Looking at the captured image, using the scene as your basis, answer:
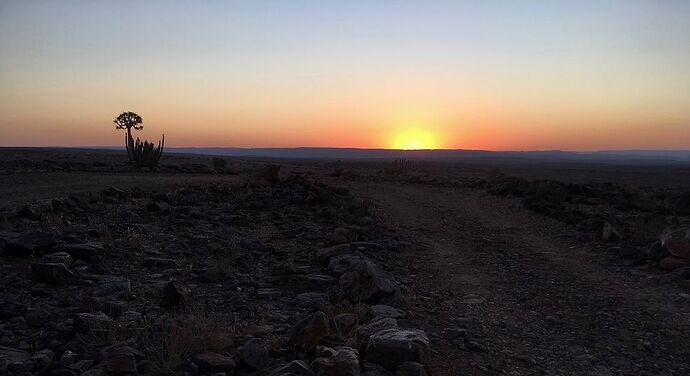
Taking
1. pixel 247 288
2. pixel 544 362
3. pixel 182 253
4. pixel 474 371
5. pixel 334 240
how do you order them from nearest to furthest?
pixel 474 371 < pixel 544 362 < pixel 247 288 < pixel 182 253 < pixel 334 240

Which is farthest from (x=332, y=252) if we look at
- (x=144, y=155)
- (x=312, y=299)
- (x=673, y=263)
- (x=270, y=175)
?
(x=144, y=155)

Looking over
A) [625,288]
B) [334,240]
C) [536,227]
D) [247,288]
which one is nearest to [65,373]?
[247,288]

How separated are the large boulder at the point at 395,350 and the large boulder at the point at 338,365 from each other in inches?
13.8

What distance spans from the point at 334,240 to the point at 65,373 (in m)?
7.01

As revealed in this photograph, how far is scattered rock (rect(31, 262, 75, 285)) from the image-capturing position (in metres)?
7.56

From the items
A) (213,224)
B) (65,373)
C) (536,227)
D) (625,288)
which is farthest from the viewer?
(536,227)

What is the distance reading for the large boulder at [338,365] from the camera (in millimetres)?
4660

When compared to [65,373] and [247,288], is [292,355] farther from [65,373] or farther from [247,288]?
[247,288]

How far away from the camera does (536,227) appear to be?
1572cm

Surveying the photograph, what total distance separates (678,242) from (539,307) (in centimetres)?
438

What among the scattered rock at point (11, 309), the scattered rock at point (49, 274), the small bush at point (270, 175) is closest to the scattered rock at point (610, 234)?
the scattered rock at point (49, 274)

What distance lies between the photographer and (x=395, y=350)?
5145mm

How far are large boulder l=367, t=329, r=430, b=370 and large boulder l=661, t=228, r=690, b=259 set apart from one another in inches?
289

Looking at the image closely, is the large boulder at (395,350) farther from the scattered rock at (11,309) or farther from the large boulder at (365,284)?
the scattered rock at (11,309)
